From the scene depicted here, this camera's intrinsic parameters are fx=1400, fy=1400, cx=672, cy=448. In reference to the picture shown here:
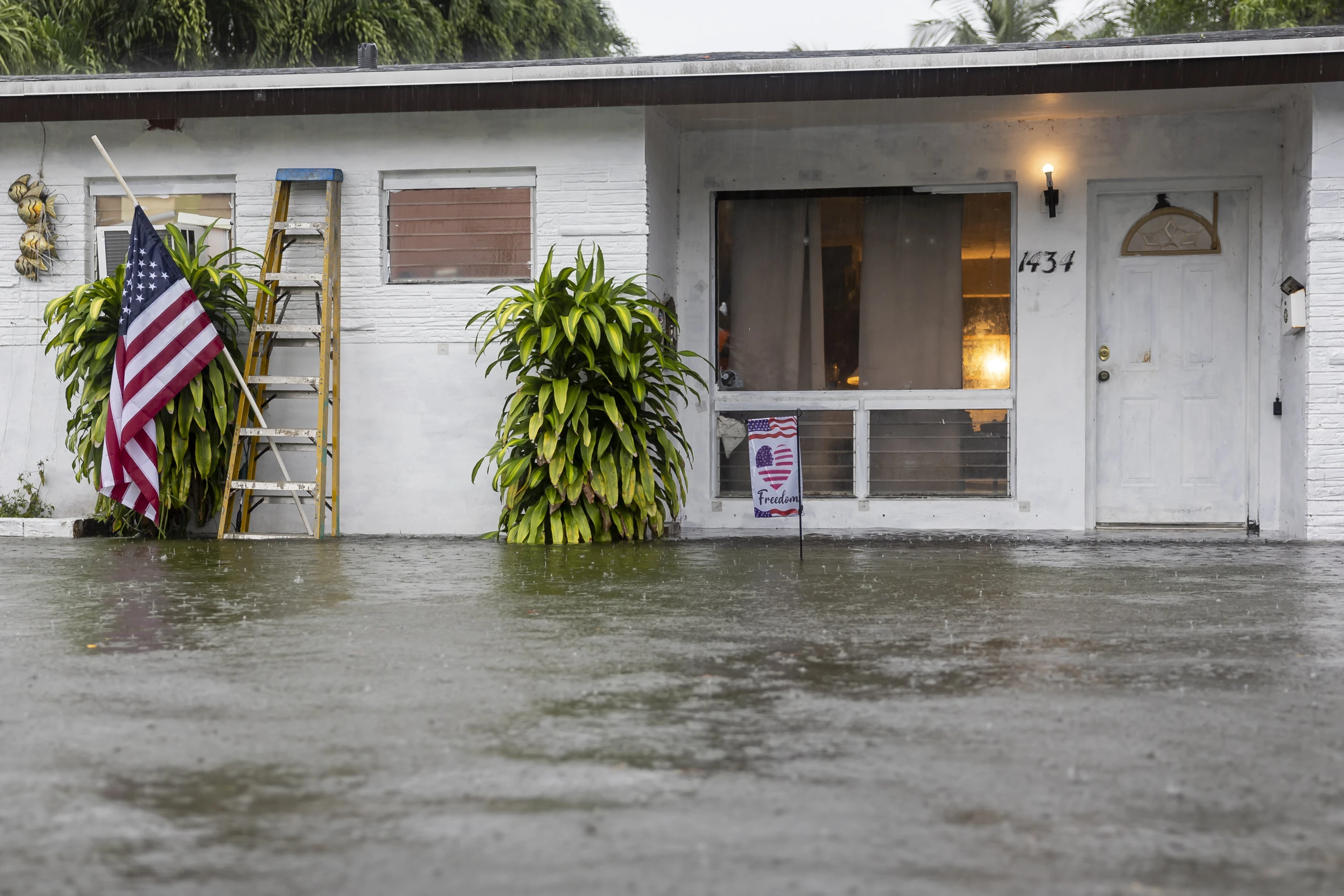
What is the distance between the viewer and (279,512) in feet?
30.9

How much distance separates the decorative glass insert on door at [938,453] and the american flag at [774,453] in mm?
2186

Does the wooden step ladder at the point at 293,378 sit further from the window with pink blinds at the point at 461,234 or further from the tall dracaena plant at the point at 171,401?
the window with pink blinds at the point at 461,234

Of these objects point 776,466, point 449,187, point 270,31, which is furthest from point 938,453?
point 270,31

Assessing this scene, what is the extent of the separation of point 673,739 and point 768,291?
264 inches

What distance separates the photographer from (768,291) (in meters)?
9.86

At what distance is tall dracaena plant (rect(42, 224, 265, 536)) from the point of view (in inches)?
346

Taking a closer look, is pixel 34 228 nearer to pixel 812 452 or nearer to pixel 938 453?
pixel 812 452

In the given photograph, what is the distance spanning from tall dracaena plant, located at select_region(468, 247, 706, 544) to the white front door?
3.03m

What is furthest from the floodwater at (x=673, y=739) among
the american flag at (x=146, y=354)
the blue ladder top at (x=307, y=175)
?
the blue ladder top at (x=307, y=175)

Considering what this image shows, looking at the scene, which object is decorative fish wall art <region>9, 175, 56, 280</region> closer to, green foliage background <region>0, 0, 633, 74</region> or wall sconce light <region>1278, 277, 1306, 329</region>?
wall sconce light <region>1278, 277, 1306, 329</region>

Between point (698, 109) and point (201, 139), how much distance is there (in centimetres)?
337

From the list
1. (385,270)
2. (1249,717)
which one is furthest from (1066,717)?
(385,270)

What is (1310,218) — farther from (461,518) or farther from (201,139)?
(201,139)

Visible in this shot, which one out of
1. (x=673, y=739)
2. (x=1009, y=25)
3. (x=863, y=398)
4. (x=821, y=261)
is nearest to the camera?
(x=673, y=739)
